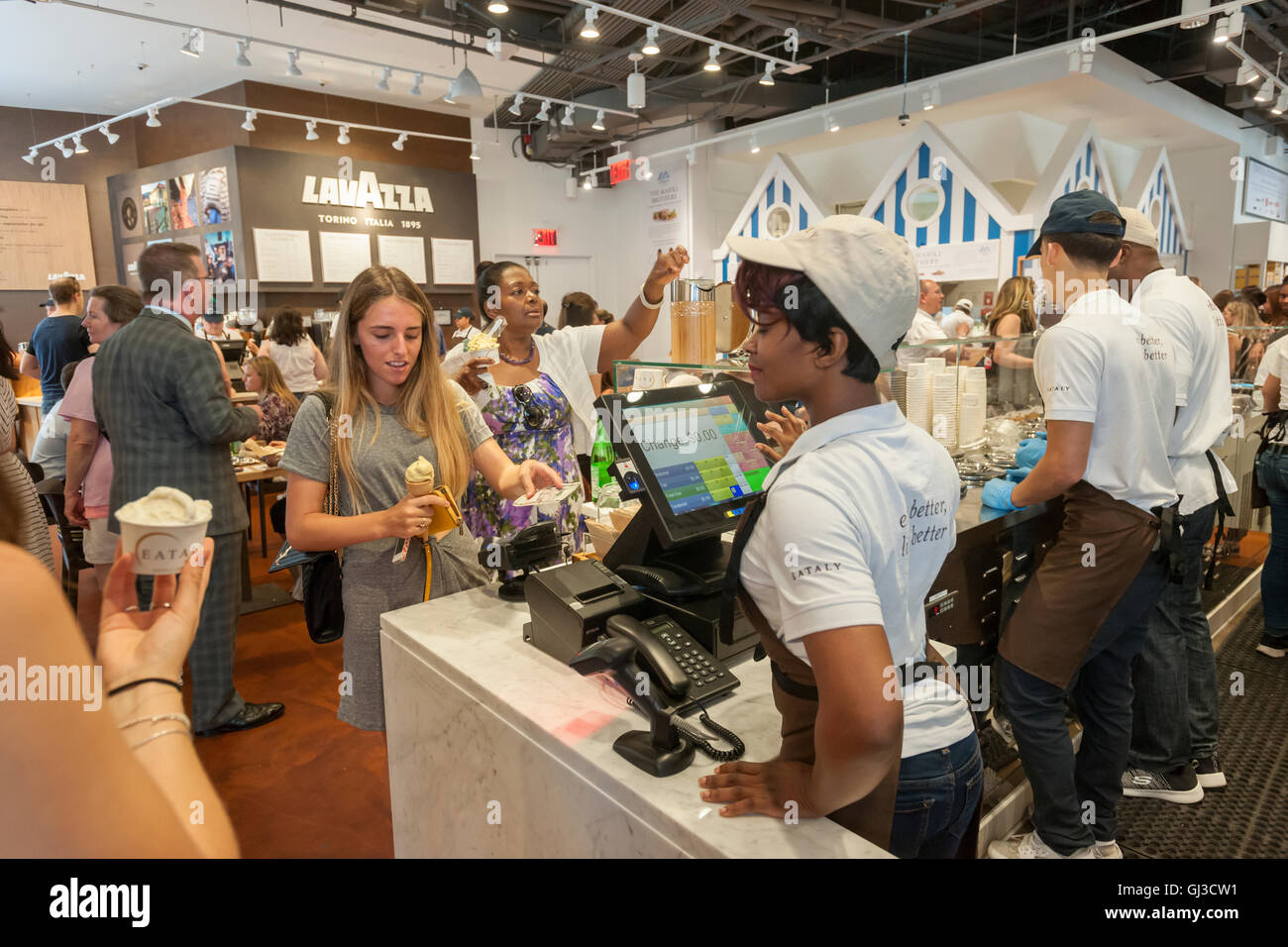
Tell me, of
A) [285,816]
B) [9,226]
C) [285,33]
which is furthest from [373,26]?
[285,816]

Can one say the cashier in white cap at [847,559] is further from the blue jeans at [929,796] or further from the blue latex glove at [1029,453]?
the blue latex glove at [1029,453]

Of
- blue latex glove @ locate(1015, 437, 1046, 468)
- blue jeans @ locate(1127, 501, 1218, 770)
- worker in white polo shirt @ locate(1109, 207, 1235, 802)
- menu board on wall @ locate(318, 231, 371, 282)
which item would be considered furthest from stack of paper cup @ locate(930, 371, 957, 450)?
menu board on wall @ locate(318, 231, 371, 282)

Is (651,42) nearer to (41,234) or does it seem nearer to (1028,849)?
(1028,849)

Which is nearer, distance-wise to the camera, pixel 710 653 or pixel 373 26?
pixel 710 653

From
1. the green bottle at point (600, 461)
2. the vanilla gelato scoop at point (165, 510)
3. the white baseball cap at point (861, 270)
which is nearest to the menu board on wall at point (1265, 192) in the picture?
the green bottle at point (600, 461)

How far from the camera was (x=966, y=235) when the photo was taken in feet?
27.1

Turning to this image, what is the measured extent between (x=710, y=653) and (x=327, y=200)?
9827mm

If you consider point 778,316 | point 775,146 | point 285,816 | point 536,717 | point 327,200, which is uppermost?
point 775,146

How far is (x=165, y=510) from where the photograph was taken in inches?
36.5

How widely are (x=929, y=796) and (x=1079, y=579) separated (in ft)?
4.19

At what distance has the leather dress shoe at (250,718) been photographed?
132 inches

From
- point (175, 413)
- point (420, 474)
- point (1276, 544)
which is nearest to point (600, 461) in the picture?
point (420, 474)

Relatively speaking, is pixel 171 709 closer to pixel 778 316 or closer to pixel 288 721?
pixel 778 316

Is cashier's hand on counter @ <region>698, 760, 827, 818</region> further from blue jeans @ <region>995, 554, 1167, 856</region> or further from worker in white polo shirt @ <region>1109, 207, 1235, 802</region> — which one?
worker in white polo shirt @ <region>1109, 207, 1235, 802</region>
